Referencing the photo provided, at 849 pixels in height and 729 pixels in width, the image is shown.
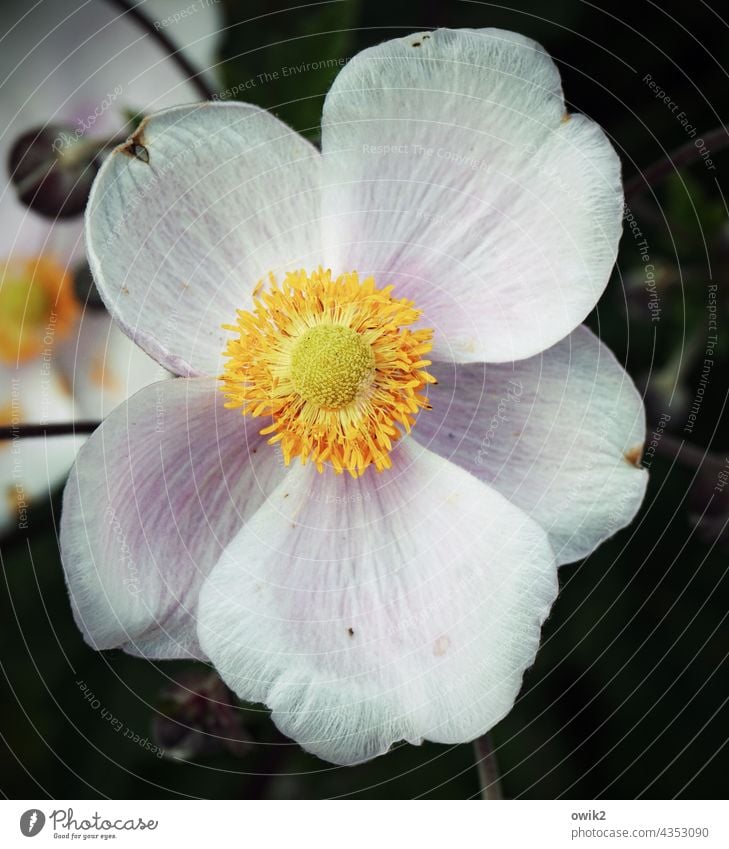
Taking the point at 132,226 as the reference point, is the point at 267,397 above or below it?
below

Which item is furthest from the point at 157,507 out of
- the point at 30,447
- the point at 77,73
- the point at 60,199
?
the point at 77,73

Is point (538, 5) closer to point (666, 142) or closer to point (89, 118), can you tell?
point (666, 142)

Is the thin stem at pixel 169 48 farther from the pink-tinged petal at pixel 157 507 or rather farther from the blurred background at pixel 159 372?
the pink-tinged petal at pixel 157 507

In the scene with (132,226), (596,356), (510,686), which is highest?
(132,226)

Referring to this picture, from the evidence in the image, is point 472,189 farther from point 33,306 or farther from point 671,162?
point 33,306

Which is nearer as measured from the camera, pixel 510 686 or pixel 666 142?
pixel 510 686
